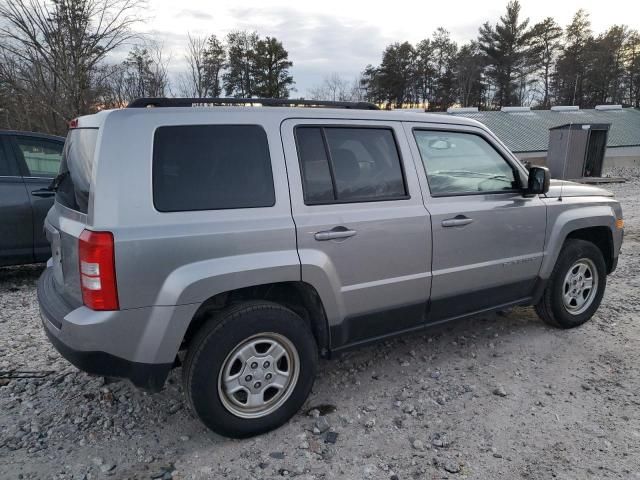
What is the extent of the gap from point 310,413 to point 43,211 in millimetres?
3967

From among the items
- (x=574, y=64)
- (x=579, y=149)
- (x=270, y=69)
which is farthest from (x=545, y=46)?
(x=579, y=149)

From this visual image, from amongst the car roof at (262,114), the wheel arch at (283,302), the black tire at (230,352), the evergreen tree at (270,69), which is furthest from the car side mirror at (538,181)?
the evergreen tree at (270,69)

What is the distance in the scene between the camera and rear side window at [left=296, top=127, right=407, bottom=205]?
2754mm

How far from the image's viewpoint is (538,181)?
357cm

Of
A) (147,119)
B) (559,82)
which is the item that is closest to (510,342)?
(147,119)

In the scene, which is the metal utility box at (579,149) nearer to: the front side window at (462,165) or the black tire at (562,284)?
the black tire at (562,284)

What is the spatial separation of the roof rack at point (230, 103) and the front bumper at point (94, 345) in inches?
45.2

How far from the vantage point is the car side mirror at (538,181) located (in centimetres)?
354

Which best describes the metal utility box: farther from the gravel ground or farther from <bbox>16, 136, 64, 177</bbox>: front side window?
<bbox>16, 136, 64, 177</bbox>: front side window

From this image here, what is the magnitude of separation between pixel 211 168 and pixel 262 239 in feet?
1.54

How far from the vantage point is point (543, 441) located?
2656 millimetres

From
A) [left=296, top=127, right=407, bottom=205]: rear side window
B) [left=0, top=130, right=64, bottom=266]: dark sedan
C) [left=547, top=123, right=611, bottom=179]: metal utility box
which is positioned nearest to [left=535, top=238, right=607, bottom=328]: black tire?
[left=296, top=127, right=407, bottom=205]: rear side window

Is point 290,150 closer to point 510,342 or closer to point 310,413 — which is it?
point 310,413

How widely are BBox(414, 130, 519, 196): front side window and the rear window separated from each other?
2065 millimetres
